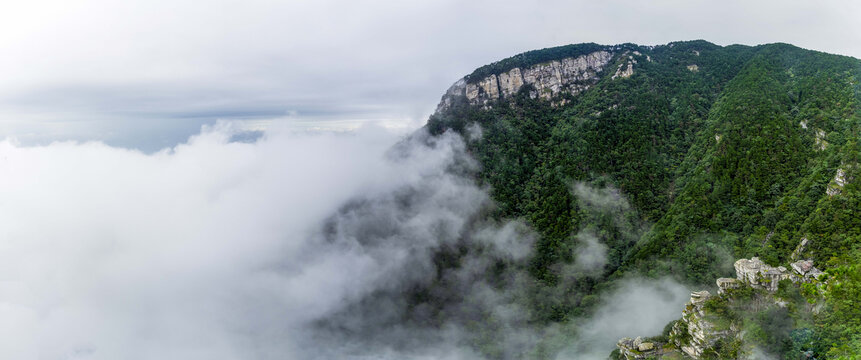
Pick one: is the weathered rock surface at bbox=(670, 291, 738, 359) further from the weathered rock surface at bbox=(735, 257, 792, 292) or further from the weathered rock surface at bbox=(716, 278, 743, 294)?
the weathered rock surface at bbox=(735, 257, 792, 292)

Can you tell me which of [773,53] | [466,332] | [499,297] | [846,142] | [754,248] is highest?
[773,53]

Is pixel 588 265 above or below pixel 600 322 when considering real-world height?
above

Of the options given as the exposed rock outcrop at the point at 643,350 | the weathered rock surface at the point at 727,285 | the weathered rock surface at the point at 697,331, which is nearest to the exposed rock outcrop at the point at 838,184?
the weathered rock surface at the point at 727,285

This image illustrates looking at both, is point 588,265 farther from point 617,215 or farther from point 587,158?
point 587,158

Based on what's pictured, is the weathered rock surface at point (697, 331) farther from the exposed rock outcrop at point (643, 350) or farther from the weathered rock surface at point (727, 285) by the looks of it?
the exposed rock outcrop at point (643, 350)

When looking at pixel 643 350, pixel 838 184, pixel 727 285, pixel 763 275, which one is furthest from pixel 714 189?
pixel 643 350

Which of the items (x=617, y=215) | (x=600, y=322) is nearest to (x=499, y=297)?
(x=600, y=322)

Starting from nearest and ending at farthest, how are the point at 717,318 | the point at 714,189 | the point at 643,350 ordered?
the point at 717,318 → the point at 643,350 → the point at 714,189

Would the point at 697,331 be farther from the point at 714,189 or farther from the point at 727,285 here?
the point at 714,189

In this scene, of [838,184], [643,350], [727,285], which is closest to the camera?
[727,285]
